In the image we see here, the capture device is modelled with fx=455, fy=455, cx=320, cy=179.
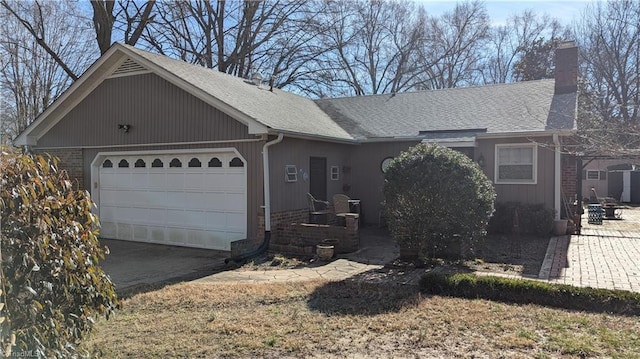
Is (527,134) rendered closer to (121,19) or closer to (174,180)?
(174,180)

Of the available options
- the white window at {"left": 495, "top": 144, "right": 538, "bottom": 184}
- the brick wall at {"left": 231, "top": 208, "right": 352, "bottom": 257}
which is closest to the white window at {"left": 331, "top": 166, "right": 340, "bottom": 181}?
the brick wall at {"left": 231, "top": 208, "right": 352, "bottom": 257}

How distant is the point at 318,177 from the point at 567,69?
827 cm

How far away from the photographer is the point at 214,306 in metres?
6.05

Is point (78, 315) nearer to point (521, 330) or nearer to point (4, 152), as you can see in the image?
point (4, 152)

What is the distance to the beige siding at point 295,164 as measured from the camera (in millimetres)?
10367

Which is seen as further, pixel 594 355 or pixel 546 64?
pixel 546 64

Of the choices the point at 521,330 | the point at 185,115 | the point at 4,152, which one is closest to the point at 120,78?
the point at 185,115

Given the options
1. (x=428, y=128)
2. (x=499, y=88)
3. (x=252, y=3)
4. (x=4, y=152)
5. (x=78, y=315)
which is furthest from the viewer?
(x=252, y=3)

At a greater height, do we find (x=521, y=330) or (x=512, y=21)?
(x=512, y=21)

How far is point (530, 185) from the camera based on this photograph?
11.9 m

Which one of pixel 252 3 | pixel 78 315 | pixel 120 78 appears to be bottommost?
pixel 78 315

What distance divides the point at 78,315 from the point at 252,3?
2525cm

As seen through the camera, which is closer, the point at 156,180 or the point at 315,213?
the point at 315,213

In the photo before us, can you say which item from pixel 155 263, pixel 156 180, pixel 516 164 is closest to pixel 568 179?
pixel 516 164
